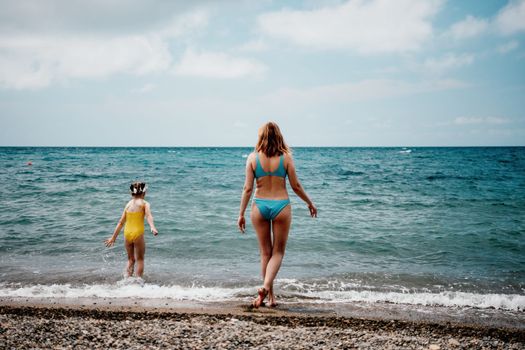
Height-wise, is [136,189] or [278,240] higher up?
[136,189]

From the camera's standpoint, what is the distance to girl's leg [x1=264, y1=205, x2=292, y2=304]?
4738 mm

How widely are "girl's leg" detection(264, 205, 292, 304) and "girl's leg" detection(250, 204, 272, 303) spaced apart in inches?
3.0

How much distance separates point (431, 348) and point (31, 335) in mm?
3938

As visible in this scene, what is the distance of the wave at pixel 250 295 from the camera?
5.56 m

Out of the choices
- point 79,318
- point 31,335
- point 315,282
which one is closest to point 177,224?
point 315,282

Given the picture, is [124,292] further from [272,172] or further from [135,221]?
[272,172]

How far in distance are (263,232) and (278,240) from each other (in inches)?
8.6

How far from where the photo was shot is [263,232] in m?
4.83

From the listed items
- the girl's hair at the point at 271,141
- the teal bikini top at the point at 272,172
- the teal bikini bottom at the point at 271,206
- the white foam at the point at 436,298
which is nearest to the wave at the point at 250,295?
the white foam at the point at 436,298

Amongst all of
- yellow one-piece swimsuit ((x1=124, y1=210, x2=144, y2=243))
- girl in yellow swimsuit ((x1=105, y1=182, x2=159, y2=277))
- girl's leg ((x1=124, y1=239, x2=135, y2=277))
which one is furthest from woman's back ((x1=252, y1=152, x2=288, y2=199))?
girl's leg ((x1=124, y1=239, x2=135, y2=277))

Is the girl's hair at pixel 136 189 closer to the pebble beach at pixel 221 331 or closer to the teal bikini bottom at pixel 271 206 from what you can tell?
the pebble beach at pixel 221 331

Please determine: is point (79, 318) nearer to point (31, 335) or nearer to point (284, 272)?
point (31, 335)

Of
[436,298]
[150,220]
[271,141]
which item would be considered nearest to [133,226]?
[150,220]

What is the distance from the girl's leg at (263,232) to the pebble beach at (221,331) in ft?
2.32
